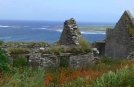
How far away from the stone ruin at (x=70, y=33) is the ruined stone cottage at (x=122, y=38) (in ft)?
22.9

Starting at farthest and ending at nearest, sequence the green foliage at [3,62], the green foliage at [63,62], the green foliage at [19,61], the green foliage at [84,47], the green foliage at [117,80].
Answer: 1. the green foliage at [84,47]
2. the green foliage at [63,62]
3. the green foliage at [19,61]
4. the green foliage at [3,62]
5. the green foliage at [117,80]

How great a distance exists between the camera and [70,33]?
75.6 ft

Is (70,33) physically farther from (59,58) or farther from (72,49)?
(59,58)

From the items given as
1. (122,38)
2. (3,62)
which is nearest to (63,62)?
(3,62)

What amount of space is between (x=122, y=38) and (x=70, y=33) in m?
7.74

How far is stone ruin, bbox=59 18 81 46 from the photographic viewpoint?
2234 centimetres

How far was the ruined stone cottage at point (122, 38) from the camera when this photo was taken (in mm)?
28453

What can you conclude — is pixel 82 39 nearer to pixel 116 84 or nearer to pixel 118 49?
pixel 118 49

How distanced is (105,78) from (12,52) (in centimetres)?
1006

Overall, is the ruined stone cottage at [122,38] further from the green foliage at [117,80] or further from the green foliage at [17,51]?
the green foliage at [117,80]

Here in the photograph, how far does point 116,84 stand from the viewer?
1063 cm

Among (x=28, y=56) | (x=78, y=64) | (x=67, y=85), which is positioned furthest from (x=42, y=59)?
(x=67, y=85)

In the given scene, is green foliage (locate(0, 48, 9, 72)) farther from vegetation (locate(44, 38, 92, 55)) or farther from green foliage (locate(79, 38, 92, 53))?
green foliage (locate(79, 38, 92, 53))

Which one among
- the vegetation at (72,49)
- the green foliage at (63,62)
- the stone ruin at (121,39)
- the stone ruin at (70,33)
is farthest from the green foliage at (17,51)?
the stone ruin at (121,39)
